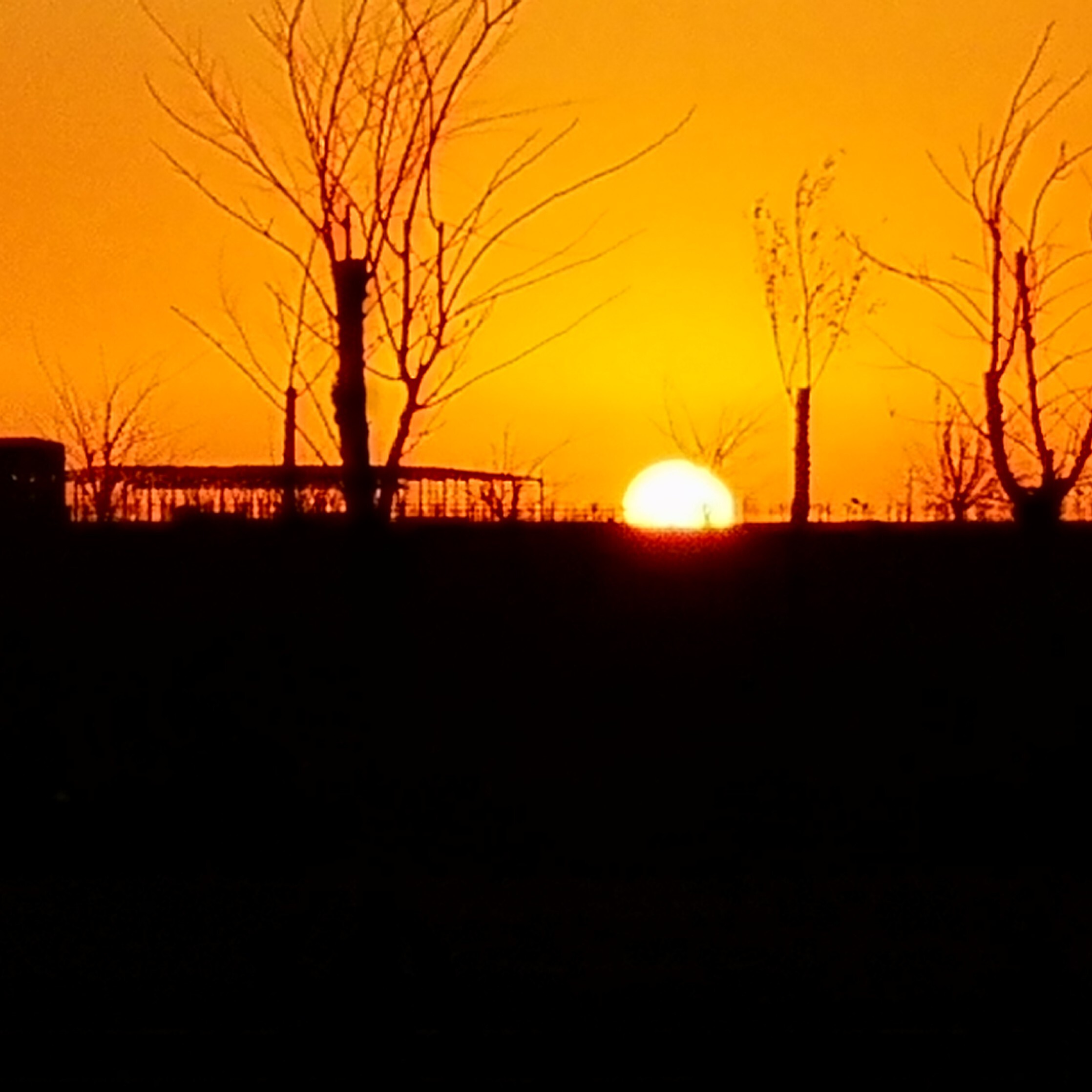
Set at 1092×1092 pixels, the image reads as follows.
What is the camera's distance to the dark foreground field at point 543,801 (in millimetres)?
10844

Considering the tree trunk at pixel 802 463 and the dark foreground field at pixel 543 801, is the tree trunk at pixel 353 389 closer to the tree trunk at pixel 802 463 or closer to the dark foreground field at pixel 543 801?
the dark foreground field at pixel 543 801

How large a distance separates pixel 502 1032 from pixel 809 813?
20.2ft

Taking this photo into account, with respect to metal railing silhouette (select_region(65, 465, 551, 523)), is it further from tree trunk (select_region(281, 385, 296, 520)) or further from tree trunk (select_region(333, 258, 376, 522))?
tree trunk (select_region(333, 258, 376, 522))

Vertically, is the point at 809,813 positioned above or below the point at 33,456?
below

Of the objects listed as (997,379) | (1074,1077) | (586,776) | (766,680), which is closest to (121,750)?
(586,776)

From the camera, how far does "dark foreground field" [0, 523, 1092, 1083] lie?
10.8 m

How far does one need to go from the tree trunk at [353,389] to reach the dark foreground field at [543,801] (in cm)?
33

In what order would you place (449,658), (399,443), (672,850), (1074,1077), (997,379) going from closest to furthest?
1. (1074,1077)
2. (399,443)
3. (672,850)
4. (997,379)
5. (449,658)

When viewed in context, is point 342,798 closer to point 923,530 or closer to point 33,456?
point 923,530

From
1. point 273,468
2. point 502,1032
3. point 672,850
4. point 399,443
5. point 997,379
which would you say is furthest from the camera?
point 273,468

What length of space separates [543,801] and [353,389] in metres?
6.16

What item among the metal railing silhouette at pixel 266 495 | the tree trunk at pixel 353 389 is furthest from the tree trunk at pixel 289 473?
the tree trunk at pixel 353 389

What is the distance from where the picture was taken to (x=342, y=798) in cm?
1597

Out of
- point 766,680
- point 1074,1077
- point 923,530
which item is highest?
point 923,530
